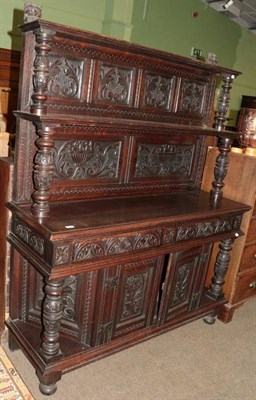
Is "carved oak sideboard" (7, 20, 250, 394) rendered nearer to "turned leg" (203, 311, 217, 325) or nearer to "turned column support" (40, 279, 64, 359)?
"turned column support" (40, 279, 64, 359)

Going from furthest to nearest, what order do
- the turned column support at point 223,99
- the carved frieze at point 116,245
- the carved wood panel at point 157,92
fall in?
the turned column support at point 223,99, the carved wood panel at point 157,92, the carved frieze at point 116,245

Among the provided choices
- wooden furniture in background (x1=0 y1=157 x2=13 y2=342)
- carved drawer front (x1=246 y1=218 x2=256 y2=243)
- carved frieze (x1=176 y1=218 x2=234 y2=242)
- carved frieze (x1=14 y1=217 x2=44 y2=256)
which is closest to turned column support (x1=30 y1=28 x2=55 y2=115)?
wooden furniture in background (x1=0 y1=157 x2=13 y2=342)

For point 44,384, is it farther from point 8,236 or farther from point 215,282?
point 215,282

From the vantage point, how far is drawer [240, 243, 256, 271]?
2727 mm

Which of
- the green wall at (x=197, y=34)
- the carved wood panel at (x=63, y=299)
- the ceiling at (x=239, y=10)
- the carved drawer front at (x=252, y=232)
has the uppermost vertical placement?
the ceiling at (x=239, y=10)

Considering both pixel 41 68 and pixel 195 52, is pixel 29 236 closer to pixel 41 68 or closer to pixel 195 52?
pixel 41 68

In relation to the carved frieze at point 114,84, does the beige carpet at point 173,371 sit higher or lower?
lower

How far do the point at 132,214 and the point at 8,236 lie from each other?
0.72m

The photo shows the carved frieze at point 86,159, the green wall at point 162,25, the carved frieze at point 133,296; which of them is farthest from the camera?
the green wall at point 162,25

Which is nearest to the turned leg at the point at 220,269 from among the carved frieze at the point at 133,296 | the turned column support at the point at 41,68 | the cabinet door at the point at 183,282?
the cabinet door at the point at 183,282

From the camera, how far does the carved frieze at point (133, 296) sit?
2105 mm

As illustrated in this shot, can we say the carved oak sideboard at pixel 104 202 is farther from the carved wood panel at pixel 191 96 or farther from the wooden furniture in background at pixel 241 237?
the wooden furniture in background at pixel 241 237

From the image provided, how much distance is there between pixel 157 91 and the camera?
7.58ft

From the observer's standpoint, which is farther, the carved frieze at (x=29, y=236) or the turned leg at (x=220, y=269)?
the turned leg at (x=220, y=269)
